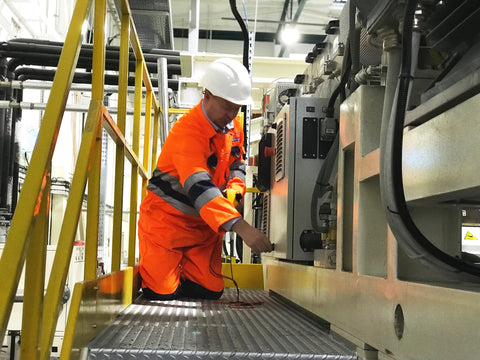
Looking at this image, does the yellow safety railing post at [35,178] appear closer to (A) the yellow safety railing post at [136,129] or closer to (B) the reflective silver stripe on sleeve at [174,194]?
(A) the yellow safety railing post at [136,129]

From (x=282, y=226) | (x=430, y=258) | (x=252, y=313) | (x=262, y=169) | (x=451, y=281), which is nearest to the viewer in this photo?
(x=430, y=258)

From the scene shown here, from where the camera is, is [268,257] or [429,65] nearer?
[429,65]

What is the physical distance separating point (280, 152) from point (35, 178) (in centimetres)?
216

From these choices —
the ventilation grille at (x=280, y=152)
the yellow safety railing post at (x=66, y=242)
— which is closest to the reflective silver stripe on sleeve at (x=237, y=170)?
the ventilation grille at (x=280, y=152)

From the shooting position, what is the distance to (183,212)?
3.41 m

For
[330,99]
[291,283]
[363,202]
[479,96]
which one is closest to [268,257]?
[291,283]

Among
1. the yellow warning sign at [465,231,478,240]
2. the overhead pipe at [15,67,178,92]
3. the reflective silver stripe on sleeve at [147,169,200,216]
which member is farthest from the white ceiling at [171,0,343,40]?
the reflective silver stripe on sleeve at [147,169,200,216]

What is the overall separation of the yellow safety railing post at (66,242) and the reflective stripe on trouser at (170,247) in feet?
5.13

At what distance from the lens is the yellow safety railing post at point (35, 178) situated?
121 centimetres

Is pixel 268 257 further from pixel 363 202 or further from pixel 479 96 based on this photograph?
pixel 479 96

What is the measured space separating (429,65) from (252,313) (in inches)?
61.4

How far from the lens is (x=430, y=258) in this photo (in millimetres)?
1474

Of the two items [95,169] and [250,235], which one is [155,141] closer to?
[250,235]

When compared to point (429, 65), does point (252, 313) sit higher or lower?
lower
